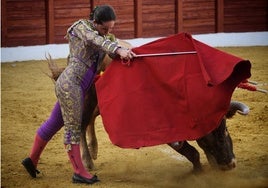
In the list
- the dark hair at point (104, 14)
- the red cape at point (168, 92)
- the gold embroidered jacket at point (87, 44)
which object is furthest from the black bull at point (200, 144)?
the dark hair at point (104, 14)

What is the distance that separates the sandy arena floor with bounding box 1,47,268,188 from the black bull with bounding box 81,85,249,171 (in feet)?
0.38

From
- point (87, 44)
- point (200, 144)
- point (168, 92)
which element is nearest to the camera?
point (168, 92)

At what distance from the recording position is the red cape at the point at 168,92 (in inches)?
169

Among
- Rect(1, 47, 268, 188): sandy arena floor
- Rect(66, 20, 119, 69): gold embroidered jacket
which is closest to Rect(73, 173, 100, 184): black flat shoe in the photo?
Rect(1, 47, 268, 188): sandy arena floor

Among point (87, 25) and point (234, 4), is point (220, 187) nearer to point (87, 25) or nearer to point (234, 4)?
point (87, 25)

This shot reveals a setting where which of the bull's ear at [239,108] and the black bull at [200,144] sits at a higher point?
the bull's ear at [239,108]

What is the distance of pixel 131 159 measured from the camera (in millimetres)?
5523

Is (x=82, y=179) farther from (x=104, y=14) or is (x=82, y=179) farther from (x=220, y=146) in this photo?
(x=104, y=14)

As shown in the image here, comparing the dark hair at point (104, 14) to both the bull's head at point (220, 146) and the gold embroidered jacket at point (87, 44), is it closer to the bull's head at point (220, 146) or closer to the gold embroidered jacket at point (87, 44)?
the gold embroidered jacket at point (87, 44)

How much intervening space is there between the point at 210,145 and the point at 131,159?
107 centimetres

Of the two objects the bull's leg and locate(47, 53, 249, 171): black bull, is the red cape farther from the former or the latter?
the bull's leg

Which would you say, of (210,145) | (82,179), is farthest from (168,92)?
(82,179)

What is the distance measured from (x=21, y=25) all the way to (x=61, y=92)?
25.1 ft

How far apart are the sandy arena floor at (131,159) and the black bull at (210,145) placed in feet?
0.38
